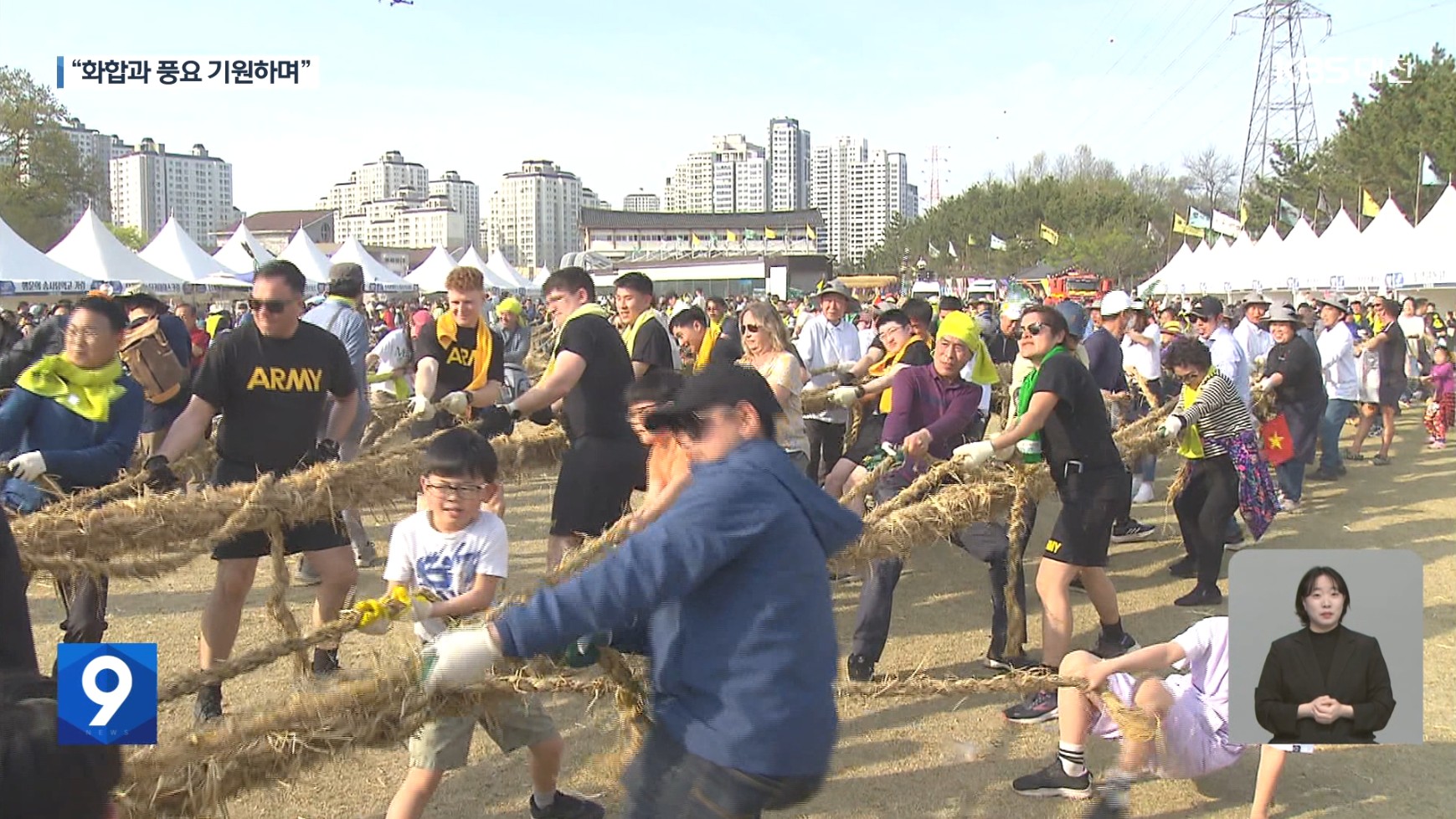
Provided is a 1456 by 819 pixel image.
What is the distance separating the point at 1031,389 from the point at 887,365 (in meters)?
2.51

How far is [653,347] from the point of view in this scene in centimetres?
546

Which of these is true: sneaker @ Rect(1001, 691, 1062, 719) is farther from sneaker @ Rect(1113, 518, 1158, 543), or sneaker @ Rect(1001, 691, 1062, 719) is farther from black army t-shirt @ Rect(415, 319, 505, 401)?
sneaker @ Rect(1113, 518, 1158, 543)

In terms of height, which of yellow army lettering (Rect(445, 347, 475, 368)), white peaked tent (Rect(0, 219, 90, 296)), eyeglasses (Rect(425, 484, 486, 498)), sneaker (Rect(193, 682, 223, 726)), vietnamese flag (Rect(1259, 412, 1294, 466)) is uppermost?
white peaked tent (Rect(0, 219, 90, 296))

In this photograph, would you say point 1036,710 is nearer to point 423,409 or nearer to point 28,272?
point 423,409

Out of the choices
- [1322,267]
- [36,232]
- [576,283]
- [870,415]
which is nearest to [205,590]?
[576,283]

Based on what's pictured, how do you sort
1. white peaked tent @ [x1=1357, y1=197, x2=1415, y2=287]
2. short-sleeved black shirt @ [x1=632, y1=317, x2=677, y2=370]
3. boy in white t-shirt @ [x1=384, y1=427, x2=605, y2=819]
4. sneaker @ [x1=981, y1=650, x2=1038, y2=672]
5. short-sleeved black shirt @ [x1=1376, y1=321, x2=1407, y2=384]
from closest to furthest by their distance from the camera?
boy in white t-shirt @ [x1=384, y1=427, x2=605, y2=819]
sneaker @ [x1=981, y1=650, x2=1038, y2=672]
short-sleeved black shirt @ [x1=632, y1=317, x2=677, y2=370]
short-sleeved black shirt @ [x1=1376, y1=321, x2=1407, y2=384]
white peaked tent @ [x1=1357, y1=197, x2=1415, y2=287]

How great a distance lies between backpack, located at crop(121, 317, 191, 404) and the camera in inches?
234

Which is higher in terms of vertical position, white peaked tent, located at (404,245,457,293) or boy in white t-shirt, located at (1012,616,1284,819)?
white peaked tent, located at (404,245,457,293)

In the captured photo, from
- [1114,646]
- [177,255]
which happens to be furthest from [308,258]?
[1114,646]

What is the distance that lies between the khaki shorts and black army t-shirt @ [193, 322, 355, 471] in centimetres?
183

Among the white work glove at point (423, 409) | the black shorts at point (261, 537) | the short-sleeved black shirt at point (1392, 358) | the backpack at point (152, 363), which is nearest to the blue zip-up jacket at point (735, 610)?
the black shorts at point (261, 537)

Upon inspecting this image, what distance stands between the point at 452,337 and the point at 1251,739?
456cm

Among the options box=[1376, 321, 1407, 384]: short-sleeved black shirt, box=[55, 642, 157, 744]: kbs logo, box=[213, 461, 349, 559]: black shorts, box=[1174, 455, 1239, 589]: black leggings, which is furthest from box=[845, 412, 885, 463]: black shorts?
box=[1376, 321, 1407, 384]: short-sleeved black shirt

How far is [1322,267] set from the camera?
25703mm
